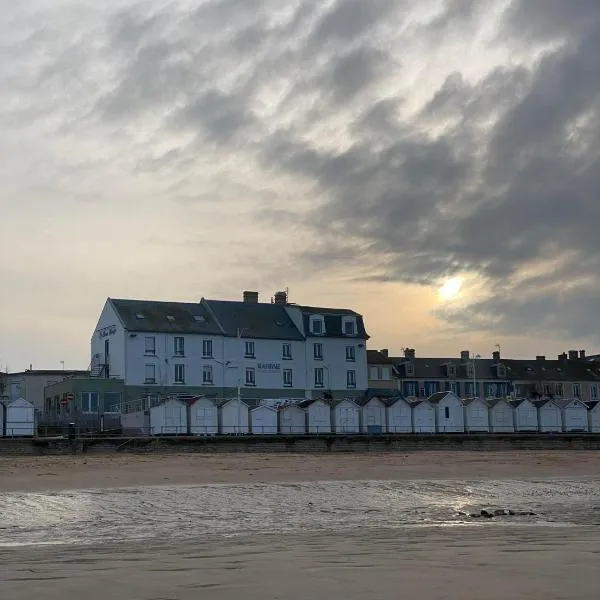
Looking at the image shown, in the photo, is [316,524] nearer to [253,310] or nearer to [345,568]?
[345,568]

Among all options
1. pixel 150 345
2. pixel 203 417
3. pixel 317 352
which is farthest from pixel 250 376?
pixel 203 417

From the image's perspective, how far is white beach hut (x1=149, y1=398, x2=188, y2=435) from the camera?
66.4 m

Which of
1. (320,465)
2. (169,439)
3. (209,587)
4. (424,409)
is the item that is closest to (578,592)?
(209,587)

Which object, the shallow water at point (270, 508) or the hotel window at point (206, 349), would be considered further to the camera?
the hotel window at point (206, 349)

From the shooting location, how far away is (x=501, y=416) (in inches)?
3228

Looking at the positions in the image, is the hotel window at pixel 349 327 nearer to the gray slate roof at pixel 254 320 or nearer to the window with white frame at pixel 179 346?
the gray slate roof at pixel 254 320

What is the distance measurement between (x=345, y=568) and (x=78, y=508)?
472 inches

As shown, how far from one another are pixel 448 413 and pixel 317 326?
620 inches

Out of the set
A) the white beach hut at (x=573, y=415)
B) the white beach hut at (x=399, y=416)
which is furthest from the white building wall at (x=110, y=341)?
the white beach hut at (x=573, y=415)

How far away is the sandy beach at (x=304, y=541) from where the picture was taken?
8727 mm

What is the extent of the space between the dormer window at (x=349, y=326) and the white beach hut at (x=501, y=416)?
15071mm

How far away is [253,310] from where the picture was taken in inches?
3435

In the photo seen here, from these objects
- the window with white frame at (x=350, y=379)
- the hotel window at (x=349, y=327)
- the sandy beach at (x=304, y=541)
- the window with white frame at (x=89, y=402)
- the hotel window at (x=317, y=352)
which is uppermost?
the hotel window at (x=349, y=327)

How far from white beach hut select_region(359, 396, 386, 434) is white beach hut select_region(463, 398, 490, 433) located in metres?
8.83
